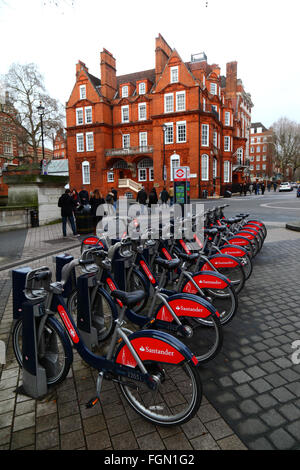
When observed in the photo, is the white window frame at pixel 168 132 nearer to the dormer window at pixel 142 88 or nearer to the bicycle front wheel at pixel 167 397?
the dormer window at pixel 142 88

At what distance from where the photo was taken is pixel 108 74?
40750mm

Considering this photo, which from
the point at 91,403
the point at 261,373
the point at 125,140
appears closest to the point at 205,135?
the point at 125,140

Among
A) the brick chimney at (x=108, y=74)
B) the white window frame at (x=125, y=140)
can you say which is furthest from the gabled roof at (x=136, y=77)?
the white window frame at (x=125, y=140)

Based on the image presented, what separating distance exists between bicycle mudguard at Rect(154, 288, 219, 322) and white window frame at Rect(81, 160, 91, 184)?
1589 inches

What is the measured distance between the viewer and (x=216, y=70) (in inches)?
1555

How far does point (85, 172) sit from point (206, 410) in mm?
41728

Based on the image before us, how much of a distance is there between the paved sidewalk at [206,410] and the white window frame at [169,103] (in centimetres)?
3561

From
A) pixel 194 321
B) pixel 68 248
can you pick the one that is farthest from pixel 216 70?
pixel 194 321

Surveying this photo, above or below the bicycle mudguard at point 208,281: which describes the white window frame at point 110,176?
above

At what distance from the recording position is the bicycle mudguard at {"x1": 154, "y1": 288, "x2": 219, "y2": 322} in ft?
9.73

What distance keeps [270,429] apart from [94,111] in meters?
43.0

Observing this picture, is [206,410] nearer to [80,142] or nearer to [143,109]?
[143,109]

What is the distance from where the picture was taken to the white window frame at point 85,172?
136ft

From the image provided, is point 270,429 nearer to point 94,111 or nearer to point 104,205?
point 104,205
